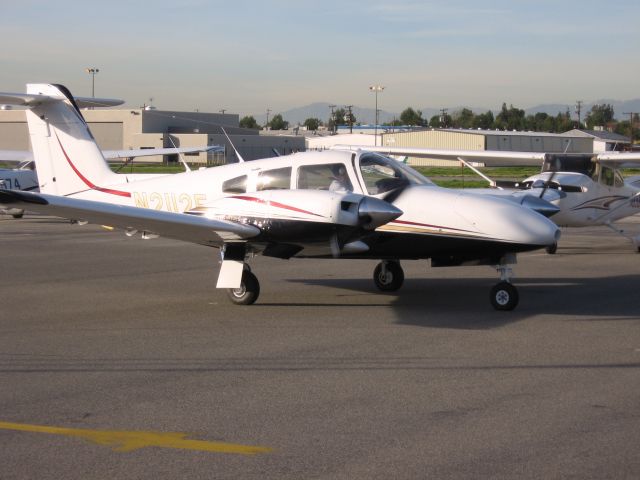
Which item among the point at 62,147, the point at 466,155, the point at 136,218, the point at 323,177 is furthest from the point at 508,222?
the point at 466,155

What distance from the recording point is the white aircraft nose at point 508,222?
438 inches

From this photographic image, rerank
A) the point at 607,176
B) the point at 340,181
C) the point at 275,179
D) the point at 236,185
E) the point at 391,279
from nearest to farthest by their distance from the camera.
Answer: the point at 340,181, the point at 275,179, the point at 236,185, the point at 391,279, the point at 607,176

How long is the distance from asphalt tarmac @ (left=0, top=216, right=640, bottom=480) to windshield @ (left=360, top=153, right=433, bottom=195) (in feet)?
5.34

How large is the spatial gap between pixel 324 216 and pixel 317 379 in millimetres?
3357

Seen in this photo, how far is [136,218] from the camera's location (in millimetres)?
11055

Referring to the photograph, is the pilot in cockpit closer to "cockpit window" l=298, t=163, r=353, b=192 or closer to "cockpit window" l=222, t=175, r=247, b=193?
"cockpit window" l=298, t=163, r=353, b=192

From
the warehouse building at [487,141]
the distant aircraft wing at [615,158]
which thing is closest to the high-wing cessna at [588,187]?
the distant aircraft wing at [615,158]

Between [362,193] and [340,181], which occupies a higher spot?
[340,181]

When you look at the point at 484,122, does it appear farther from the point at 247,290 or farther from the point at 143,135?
the point at 247,290

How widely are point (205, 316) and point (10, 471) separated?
19.8ft

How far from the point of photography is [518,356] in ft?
29.6

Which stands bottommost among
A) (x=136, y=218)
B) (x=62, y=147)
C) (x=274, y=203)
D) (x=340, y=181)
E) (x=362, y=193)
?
(x=136, y=218)

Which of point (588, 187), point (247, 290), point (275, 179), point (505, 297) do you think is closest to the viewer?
point (505, 297)

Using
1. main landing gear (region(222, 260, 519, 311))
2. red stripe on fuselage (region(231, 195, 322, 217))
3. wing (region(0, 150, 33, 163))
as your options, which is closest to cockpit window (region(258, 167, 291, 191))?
red stripe on fuselage (region(231, 195, 322, 217))
